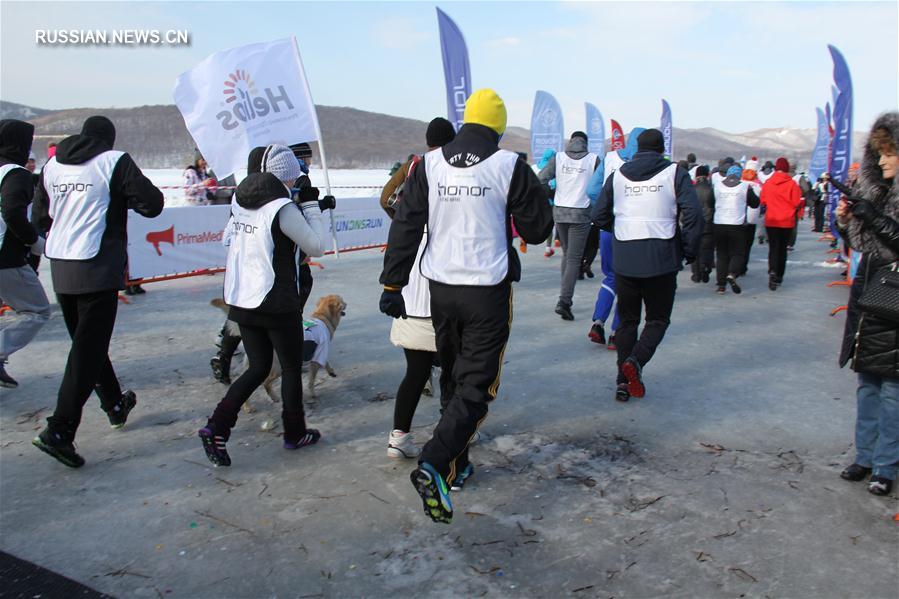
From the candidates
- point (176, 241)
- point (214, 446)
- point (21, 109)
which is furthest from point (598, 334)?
point (21, 109)

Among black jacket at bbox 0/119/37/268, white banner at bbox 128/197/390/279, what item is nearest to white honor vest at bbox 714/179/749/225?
white banner at bbox 128/197/390/279

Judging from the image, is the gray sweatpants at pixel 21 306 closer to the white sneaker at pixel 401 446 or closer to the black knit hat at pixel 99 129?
the black knit hat at pixel 99 129

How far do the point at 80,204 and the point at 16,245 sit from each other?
118 cm

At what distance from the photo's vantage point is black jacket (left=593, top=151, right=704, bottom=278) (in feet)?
16.1

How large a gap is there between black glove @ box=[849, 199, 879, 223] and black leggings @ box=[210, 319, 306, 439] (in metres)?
3.04

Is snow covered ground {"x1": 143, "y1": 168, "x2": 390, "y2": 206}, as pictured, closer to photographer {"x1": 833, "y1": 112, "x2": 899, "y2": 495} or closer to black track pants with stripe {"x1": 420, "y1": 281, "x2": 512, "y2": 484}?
black track pants with stripe {"x1": 420, "y1": 281, "x2": 512, "y2": 484}

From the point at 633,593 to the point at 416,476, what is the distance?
0.99 metres

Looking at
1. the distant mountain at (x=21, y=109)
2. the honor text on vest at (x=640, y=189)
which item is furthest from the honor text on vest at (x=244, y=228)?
the distant mountain at (x=21, y=109)

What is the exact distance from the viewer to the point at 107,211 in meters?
3.91

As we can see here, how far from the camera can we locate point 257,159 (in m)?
4.04

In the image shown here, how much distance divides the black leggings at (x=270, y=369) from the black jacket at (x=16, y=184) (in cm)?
168

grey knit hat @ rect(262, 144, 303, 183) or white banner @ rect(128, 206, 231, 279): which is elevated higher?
grey knit hat @ rect(262, 144, 303, 183)

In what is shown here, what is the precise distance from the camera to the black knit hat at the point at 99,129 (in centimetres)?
395

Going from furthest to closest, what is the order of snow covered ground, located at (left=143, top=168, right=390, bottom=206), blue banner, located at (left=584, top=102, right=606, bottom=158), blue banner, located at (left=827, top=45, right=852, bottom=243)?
blue banner, located at (left=584, top=102, right=606, bottom=158) → snow covered ground, located at (left=143, top=168, right=390, bottom=206) → blue banner, located at (left=827, top=45, right=852, bottom=243)
